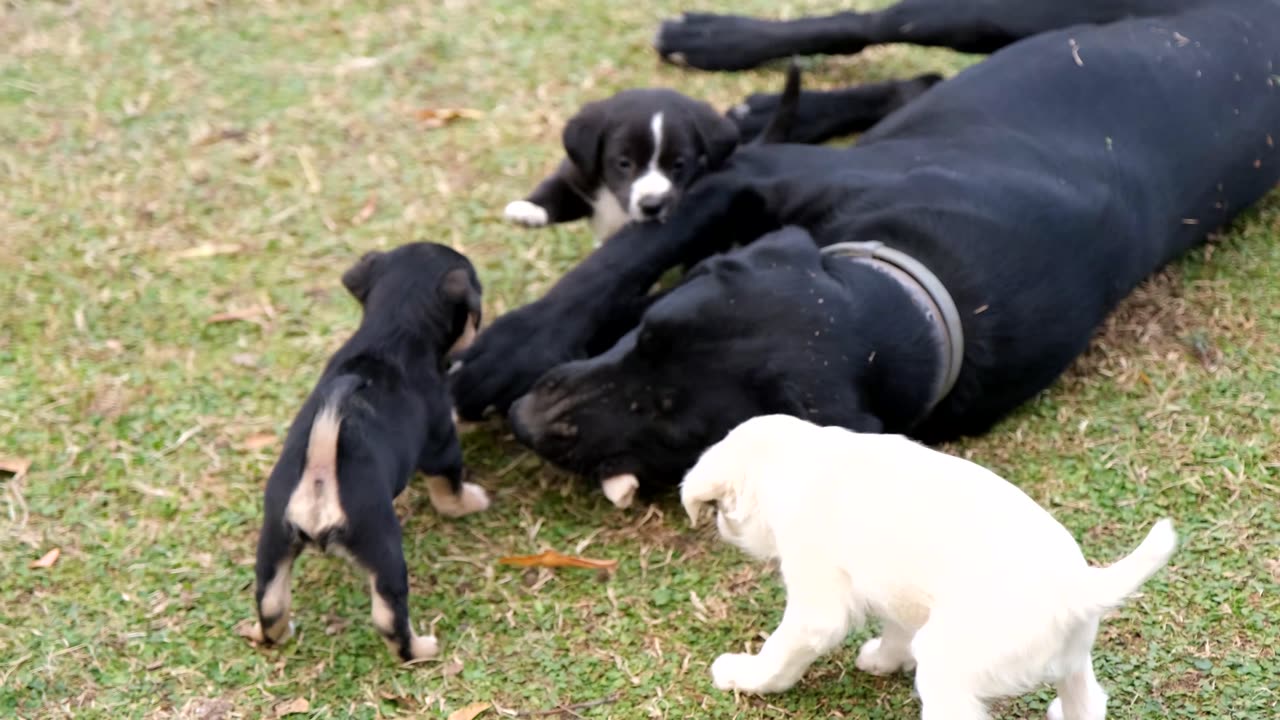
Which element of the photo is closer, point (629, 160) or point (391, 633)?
point (391, 633)

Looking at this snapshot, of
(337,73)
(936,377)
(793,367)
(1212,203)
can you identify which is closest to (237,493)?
(793,367)

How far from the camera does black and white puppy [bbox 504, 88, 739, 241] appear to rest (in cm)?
421

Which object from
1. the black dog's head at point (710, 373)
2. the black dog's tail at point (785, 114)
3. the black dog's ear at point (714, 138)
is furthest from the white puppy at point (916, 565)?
the black dog's tail at point (785, 114)

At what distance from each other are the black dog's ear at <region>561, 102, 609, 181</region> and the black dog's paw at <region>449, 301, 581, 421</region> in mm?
738

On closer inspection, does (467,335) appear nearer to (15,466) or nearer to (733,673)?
(733,673)

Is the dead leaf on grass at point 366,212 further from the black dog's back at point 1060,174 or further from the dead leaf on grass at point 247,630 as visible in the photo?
the dead leaf on grass at point 247,630

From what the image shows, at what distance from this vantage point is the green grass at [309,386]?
9.79 feet

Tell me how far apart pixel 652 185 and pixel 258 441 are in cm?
140

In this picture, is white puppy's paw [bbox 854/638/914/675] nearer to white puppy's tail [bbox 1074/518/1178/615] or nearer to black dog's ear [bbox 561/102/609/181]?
white puppy's tail [bbox 1074/518/1178/615]

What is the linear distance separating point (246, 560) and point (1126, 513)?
7.23 ft

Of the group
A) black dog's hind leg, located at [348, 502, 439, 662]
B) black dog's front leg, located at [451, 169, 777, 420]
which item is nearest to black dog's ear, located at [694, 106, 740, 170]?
black dog's front leg, located at [451, 169, 777, 420]

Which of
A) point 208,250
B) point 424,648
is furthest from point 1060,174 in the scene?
point 208,250

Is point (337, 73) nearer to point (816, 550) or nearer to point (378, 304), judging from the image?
point (378, 304)

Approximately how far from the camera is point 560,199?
14.8ft
